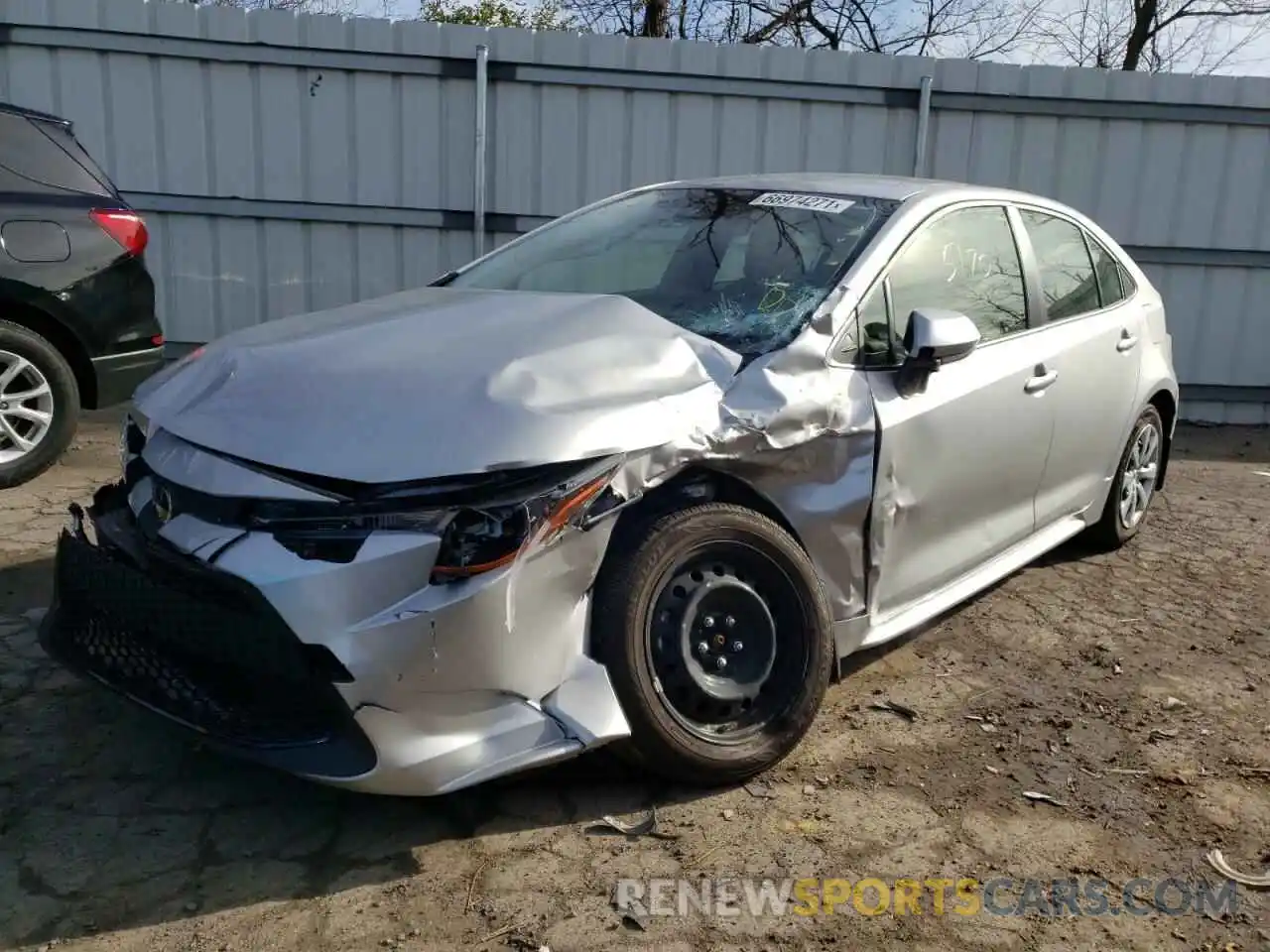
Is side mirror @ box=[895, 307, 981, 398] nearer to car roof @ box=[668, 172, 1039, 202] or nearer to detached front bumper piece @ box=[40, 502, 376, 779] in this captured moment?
car roof @ box=[668, 172, 1039, 202]

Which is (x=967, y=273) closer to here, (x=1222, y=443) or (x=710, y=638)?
(x=710, y=638)

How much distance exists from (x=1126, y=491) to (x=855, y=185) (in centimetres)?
218

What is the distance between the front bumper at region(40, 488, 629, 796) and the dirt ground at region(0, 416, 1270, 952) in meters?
0.30

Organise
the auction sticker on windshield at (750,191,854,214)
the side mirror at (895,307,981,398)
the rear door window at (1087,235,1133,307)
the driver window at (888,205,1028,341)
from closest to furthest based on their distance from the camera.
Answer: the side mirror at (895,307,981,398) → the driver window at (888,205,1028,341) → the auction sticker on windshield at (750,191,854,214) → the rear door window at (1087,235,1133,307)

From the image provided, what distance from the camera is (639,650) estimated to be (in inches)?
109

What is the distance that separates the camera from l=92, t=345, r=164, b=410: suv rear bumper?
18.2 ft

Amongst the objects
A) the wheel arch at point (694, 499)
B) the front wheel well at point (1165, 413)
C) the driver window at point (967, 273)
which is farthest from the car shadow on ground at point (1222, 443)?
the wheel arch at point (694, 499)

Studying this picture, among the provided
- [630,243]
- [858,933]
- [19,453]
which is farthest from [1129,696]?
[19,453]

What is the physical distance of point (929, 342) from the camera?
333cm

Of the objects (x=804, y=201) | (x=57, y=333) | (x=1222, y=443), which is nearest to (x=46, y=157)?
(x=57, y=333)

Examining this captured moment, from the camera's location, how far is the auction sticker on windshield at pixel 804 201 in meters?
3.78

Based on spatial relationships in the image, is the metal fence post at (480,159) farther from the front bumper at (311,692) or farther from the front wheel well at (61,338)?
the front bumper at (311,692)

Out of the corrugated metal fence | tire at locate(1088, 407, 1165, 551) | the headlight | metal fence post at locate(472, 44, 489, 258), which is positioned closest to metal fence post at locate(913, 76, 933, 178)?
the corrugated metal fence

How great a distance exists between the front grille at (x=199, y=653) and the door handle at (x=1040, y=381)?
105 inches
